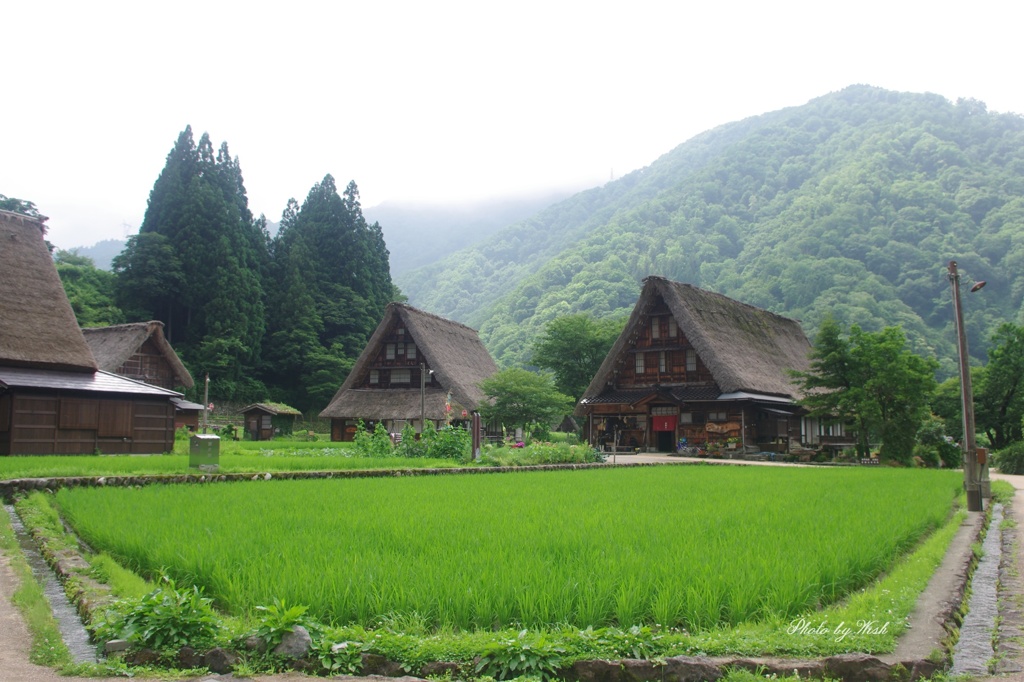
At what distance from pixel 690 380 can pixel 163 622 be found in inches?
1097

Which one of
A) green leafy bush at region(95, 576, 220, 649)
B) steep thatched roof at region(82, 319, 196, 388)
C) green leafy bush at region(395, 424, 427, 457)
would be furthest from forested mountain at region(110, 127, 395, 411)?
green leafy bush at region(95, 576, 220, 649)

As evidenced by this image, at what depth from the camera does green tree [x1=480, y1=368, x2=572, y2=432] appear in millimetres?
29094

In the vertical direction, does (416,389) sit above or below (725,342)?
below

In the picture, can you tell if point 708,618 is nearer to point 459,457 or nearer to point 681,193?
point 459,457

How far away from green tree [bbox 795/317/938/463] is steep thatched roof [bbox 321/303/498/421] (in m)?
13.9

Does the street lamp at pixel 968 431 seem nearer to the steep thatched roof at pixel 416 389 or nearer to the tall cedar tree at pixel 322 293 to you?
the steep thatched roof at pixel 416 389

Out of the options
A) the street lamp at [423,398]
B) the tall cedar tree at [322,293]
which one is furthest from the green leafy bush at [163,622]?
the tall cedar tree at [322,293]

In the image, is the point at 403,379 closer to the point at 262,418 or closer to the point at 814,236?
the point at 262,418

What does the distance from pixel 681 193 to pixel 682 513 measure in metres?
78.2

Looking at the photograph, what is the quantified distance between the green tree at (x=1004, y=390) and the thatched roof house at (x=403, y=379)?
61.9ft

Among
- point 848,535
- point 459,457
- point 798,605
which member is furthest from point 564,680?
point 459,457

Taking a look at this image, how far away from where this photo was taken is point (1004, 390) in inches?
1050

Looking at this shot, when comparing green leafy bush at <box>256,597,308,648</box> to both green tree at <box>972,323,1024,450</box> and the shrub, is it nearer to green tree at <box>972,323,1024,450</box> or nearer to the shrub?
the shrub

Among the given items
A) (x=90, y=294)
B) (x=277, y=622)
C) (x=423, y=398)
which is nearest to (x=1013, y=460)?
(x=423, y=398)
